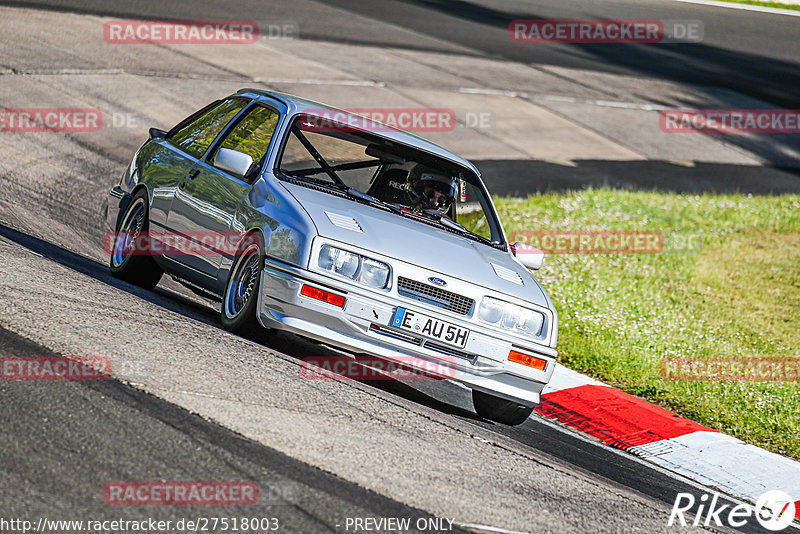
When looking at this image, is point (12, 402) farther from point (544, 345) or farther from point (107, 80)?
point (107, 80)

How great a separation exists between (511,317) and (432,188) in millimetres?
1589

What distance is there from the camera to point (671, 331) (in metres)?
9.77

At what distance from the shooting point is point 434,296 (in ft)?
20.0

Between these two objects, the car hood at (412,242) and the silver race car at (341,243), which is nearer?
the silver race car at (341,243)

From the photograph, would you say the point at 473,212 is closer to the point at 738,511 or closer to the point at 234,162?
the point at 234,162

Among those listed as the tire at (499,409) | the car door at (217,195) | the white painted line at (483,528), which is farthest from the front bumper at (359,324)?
the white painted line at (483,528)

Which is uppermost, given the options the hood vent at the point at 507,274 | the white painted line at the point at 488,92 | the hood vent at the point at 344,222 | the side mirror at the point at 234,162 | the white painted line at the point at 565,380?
the side mirror at the point at 234,162

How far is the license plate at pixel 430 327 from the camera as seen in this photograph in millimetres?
6000

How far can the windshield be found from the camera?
711cm

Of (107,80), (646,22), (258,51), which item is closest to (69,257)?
(107,80)

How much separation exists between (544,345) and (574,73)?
62.2 feet

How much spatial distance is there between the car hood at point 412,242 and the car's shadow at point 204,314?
71 centimetres

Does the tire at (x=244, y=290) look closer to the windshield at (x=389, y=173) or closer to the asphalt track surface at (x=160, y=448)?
the asphalt track surface at (x=160, y=448)

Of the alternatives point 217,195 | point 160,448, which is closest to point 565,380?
point 217,195
